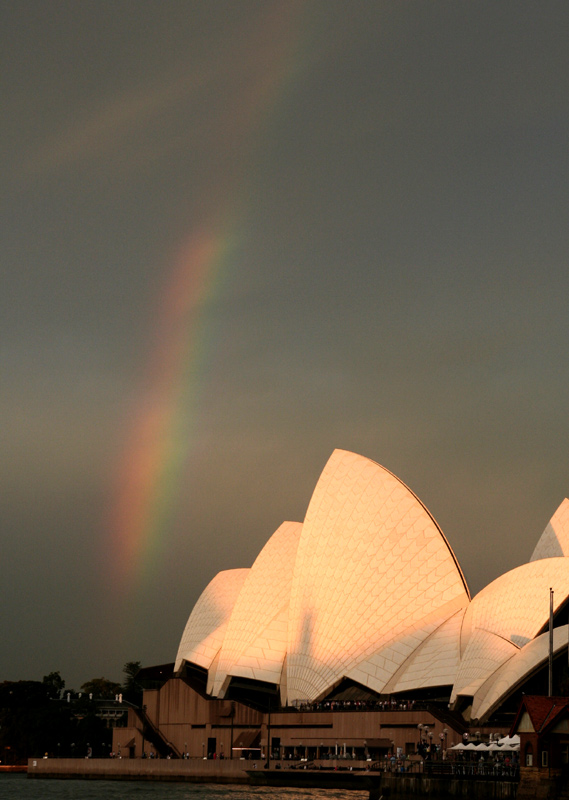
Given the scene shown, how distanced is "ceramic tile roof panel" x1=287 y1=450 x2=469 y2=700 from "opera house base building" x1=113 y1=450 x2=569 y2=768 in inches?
2.9

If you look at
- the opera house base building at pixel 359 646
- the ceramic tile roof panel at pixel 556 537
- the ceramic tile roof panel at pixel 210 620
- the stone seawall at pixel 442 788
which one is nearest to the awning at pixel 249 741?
the opera house base building at pixel 359 646

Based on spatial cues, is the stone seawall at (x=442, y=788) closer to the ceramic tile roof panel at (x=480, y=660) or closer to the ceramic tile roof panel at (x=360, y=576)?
the ceramic tile roof panel at (x=480, y=660)

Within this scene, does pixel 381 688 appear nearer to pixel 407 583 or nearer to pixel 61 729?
pixel 407 583

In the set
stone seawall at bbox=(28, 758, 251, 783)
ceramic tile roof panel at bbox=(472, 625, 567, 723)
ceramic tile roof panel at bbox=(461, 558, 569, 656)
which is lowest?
stone seawall at bbox=(28, 758, 251, 783)

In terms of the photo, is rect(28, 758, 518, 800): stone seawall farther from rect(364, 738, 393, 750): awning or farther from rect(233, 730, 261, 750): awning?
rect(364, 738, 393, 750): awning

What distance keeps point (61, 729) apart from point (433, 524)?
120ft

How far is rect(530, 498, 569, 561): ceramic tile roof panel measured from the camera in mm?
59031

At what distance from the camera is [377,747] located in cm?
5241

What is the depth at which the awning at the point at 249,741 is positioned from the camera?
57938mm

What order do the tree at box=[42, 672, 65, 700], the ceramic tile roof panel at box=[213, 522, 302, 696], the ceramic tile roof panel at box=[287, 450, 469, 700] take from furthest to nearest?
the tree at box=[42, 672, 65, 700], the ceramic tile roof panel at box=[213, 522, 302, 696], the ceramic tile roof panel at box=[287, 450, 469, 700]

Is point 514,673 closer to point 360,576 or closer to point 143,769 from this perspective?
point 360,576

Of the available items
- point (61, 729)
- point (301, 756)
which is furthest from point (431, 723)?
point (61, 729)

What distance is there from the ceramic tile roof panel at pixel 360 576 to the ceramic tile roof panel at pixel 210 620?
8.55 m

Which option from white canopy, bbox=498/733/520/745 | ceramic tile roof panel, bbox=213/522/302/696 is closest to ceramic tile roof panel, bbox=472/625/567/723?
white canopy, bbox=498/733/520/745
